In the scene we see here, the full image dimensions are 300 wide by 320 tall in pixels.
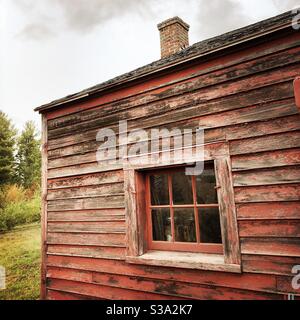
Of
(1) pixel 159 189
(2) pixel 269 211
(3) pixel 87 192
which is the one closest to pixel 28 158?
(3) pixel 87 192

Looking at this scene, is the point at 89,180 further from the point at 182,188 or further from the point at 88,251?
the point at 182,188

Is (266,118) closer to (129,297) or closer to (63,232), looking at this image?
(129,297)

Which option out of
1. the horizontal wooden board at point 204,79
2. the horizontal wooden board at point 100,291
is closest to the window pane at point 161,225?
the horizontal wooden board at point 100,291

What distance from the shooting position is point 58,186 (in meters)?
4.28

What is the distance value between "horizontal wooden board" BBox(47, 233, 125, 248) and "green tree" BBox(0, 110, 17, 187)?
1611cm

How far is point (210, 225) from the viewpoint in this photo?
310 cm

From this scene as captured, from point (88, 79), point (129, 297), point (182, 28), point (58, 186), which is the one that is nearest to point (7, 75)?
point (88, 79)

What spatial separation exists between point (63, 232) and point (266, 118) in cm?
345

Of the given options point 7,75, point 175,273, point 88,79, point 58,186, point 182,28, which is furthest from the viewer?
point 88,79

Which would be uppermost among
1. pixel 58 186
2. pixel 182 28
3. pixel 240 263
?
pixel 182 28

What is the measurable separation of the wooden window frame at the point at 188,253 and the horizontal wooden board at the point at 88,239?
195mm

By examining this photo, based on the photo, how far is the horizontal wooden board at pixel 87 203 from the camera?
3630 mm

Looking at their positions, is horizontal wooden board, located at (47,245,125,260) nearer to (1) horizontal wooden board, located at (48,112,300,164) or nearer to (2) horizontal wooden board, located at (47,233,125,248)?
(2) horizontal wooden board, located at (47,233,125,248)

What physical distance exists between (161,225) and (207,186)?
856 mm
